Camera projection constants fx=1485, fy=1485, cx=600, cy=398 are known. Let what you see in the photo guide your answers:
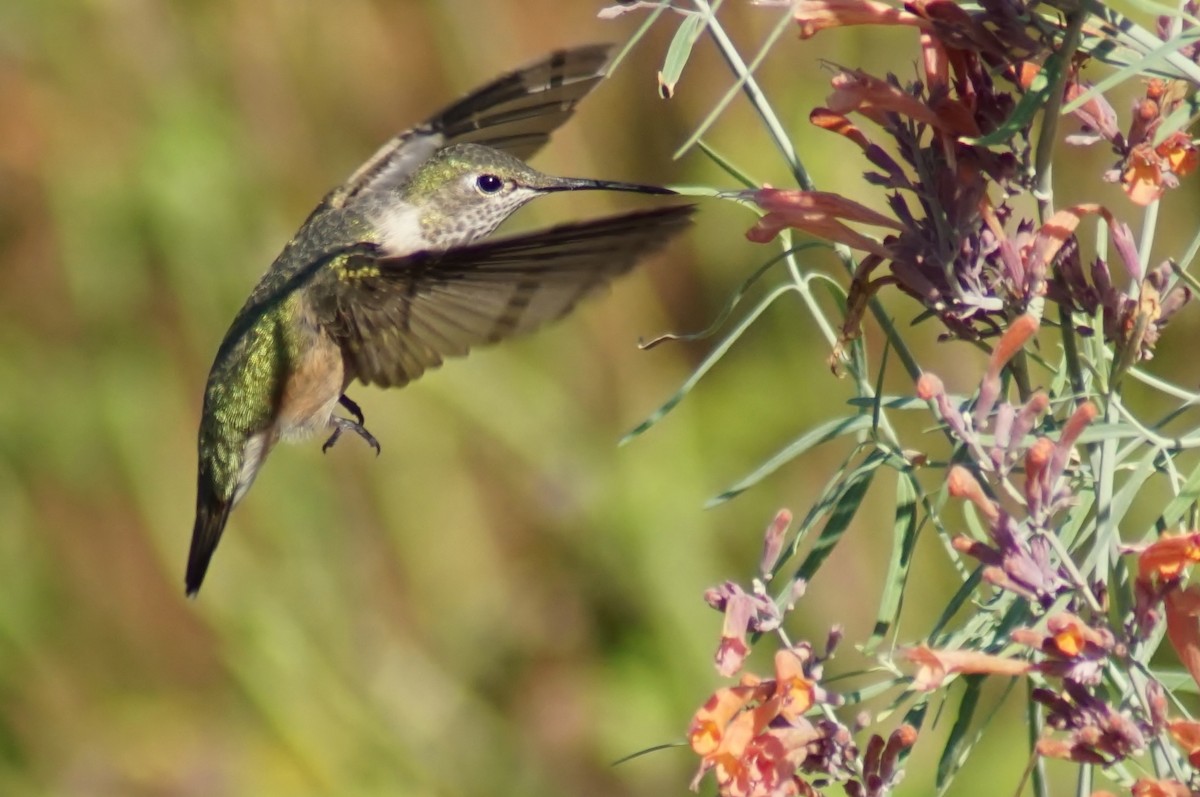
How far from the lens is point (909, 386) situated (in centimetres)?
534

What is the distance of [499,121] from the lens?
2848 millimetres

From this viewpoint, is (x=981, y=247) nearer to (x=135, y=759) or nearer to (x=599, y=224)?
(x=599, y=224)

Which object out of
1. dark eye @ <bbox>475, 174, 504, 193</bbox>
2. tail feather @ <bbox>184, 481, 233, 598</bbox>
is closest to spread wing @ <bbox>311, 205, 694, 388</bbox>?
dark eye @ <bbox>475, 174, 504, 193</bbox>

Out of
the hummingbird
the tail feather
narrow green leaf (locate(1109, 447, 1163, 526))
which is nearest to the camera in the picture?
narrow green leaf (locate(1109, 447, 1163, 526))

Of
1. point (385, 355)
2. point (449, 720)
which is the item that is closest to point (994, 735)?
point (449, 720)

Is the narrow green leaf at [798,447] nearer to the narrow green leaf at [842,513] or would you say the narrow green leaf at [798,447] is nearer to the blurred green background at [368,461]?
the narrow green leaf at [842,513]

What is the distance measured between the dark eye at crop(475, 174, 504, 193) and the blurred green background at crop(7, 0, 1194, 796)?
2.08 meters

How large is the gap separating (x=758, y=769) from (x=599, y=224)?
2.53ft

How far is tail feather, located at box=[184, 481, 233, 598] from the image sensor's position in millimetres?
2896

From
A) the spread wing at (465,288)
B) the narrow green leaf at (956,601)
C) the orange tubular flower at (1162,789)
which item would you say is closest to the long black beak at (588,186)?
the spread wing at (465,288)

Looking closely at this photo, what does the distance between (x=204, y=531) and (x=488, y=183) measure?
35.6 inches

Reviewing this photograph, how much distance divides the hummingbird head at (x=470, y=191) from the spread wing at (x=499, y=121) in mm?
111

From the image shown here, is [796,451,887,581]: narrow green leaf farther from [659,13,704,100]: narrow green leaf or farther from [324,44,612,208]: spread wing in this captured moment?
[324,44,612,208]: spread wing

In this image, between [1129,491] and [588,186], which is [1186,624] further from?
[588,186]
